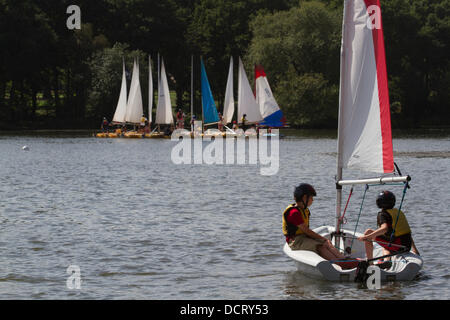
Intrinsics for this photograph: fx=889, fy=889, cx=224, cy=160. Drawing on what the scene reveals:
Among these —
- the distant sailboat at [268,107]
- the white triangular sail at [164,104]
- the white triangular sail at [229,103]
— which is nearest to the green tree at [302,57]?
the distant sailboat at [268,107]

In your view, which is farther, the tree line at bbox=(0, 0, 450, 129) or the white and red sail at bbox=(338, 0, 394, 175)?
the tree line at bbox=(0, 0, 450, 129)

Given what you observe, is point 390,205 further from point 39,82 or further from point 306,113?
point 39,82

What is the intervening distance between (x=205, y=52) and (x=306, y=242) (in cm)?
9969

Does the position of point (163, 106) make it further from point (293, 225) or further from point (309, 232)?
point (309, 232)

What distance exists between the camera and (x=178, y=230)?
22812 mm

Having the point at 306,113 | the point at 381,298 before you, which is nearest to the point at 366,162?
the point at 381,298

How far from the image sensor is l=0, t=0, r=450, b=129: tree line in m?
95.8

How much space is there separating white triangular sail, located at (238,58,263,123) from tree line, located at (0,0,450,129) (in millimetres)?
12656

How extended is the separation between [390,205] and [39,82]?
90783 mm

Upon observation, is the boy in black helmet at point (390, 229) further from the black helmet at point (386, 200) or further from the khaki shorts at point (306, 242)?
the khaki shorts at point (306, 242)

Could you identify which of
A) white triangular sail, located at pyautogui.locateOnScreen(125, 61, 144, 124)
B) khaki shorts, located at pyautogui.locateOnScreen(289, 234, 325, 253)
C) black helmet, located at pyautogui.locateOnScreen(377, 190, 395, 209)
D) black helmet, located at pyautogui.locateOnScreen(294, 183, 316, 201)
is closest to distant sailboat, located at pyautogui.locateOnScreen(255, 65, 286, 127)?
white triangular sail, located at pyautogui.locateOnScreen(125, 61, 144, 124)

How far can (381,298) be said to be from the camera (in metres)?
14.9

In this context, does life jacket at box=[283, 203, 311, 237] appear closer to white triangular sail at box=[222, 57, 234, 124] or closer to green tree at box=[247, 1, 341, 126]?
white triangular sail at box=[222, 57, 234, 124]

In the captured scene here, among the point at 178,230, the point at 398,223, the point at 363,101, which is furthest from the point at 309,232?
the point at 178,230
